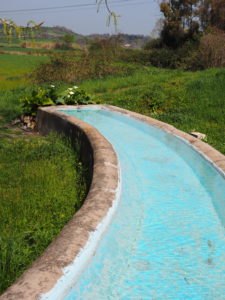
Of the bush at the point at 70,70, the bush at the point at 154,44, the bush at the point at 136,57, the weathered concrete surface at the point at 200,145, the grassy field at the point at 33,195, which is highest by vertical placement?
the bush at the point at 154,44

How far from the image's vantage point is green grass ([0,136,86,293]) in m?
3.00

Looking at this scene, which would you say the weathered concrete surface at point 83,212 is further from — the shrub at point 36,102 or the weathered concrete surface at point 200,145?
the shrub at point 36,102

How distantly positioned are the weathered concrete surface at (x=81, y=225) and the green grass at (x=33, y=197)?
0.31m

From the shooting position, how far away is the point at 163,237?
3.39 meters

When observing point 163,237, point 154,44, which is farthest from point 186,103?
point 154,44

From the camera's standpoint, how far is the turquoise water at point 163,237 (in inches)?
105

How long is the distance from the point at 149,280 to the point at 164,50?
29.5 m

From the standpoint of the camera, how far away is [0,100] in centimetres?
1337

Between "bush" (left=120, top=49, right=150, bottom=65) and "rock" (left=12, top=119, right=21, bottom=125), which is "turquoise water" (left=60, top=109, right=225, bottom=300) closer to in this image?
"rock" (left=12, top=119, right=21, bottom=125)

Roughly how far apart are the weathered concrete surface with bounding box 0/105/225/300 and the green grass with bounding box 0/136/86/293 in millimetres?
312

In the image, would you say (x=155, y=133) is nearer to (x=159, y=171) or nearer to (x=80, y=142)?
(x=80, y=142)

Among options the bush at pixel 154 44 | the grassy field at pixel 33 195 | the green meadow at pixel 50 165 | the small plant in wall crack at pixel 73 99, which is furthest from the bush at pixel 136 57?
the grassy field at pixel 33 195

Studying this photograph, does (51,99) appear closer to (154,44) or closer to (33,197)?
(33,197)

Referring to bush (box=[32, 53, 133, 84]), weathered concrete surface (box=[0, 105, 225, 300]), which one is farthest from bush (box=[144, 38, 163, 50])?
weathered concrete surface (box=[0, 105, 225, 300])
